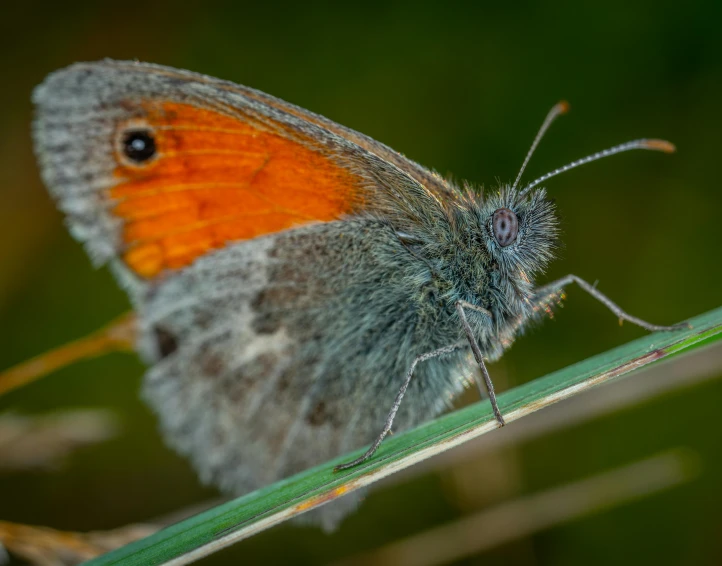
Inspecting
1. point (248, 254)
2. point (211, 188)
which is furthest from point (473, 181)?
point (211, 188)

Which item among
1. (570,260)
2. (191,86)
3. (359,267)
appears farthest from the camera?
(570,260)

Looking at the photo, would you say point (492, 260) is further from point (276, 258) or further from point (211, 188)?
point (211, 188)

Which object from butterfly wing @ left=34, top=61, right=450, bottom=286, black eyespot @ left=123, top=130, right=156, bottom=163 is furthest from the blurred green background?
black eyespot @ left=123, top=130, right=156, bottom=163

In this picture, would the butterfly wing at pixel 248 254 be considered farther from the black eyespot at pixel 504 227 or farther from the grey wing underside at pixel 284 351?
the black eyespot at pixel 504 227

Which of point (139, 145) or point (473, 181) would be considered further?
point (473, 181)

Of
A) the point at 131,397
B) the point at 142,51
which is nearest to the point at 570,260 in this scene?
the point at 131,397

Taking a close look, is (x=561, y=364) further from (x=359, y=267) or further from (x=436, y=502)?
(x=359, y=267)
